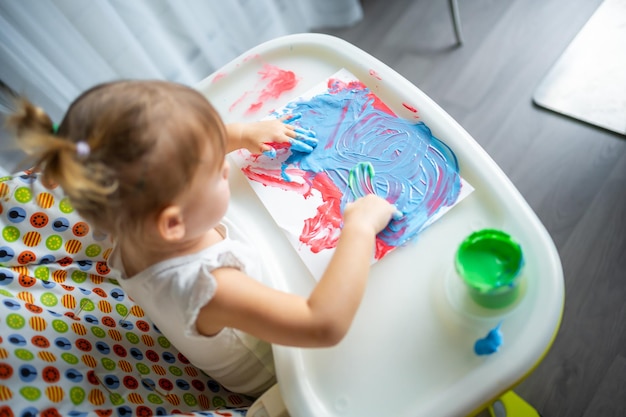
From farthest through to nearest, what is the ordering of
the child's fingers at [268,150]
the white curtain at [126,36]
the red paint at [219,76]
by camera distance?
the white curtain at [126,36] → the red paint at [219,76] → the child's fingers at [268,150]

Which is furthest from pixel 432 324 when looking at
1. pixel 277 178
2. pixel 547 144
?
pixel 547 144

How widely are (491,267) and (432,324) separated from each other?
0.32 ft

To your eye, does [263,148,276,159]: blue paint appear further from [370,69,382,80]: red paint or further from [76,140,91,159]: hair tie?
[76,140,91,159]: hair tie

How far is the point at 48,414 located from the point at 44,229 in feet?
0.90

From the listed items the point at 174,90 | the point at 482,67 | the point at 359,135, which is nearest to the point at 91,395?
the point at 174,90

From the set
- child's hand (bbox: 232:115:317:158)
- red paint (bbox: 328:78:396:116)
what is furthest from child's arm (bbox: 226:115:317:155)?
red paint (bbox: 328:78:396:116)

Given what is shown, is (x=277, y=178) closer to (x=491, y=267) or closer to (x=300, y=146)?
(x=300, y=146)

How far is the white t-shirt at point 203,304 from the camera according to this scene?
22.3 inches

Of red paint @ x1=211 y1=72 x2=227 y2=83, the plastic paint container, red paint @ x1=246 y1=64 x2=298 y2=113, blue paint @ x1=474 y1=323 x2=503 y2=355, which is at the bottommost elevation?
blue paint @ x1=474 y1=323 x2=503 y2=355

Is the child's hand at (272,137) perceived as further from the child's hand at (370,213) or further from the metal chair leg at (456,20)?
the metal chair leg at (456,20)

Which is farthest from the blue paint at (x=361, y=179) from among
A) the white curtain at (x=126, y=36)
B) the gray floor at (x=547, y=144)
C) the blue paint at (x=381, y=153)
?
the white curtain at (x=126, y=36)

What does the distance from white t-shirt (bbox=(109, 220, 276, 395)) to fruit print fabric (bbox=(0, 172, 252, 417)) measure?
59 mm

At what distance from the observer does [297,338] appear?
0.55 meters

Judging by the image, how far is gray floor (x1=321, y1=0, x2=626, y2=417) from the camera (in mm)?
1001
